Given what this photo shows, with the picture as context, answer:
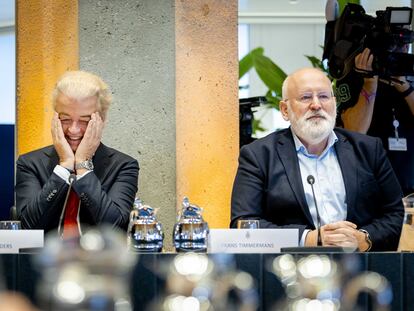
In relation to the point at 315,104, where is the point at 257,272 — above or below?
below

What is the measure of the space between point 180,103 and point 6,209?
1.84 meters

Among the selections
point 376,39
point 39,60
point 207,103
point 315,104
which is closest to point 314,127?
point 315,104

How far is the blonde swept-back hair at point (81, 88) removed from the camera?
8.41ft

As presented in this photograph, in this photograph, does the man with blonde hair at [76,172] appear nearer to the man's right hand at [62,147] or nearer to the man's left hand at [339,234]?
the man's right hand at [62,147]

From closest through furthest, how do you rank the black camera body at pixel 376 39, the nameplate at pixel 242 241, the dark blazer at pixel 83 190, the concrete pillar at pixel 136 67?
the nameplate at pixel 242 241
the dark blazer at pixel 83 190
the concrete pillar at pixel 136 67
the black camera body at pixel 376 39

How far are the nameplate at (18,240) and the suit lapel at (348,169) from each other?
1091mm

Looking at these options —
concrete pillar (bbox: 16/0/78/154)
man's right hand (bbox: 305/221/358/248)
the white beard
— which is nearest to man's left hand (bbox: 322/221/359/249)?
man's right hand (bbox: 305/221/358/248)

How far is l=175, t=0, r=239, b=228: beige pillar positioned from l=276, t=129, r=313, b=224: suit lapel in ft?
1.52

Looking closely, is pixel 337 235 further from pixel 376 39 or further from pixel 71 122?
pixel 376 39

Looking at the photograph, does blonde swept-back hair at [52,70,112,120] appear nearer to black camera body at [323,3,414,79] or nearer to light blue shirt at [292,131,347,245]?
light blue shirt at [292,131,347,245]

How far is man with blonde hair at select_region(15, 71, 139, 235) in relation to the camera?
7.95ft

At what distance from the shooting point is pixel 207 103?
3203mm

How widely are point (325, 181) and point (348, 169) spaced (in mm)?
84

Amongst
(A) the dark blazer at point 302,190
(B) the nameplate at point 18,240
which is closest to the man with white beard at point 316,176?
(A) the dark blazer at point 302,190
